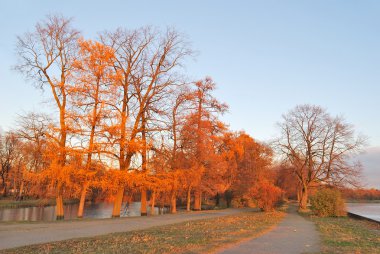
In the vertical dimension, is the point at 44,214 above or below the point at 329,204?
below

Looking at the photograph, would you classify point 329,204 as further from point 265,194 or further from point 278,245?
point 278,245

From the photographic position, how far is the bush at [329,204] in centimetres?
2730

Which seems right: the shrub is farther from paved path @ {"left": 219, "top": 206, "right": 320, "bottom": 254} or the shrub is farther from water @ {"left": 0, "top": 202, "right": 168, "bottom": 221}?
paved path @ {"left": 219, "top": 206, "right": 320, "bottom": 254}

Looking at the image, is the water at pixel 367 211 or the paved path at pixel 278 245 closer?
the paved path at pixel 278 245

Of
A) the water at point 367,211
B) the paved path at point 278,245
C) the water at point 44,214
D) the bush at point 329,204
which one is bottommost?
the water at point 44,214

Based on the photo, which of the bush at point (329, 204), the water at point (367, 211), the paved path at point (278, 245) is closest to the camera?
the paved path at point (278, 245)

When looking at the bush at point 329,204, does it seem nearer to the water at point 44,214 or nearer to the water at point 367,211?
the water at point 367,211

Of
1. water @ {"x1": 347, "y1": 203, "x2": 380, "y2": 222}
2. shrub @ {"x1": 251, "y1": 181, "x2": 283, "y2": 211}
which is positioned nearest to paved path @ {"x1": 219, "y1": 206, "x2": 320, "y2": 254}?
water @ {"x1": 347, "y1": 203, "x2": 380, "y2": 222}

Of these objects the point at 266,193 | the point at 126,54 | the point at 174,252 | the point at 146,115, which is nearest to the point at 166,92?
the point at 146,115

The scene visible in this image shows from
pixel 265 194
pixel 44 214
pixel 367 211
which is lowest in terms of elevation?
pixel 44 214

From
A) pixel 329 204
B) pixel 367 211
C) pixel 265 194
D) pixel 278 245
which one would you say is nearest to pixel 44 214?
pixel 265 194

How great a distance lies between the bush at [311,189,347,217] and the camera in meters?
27.3

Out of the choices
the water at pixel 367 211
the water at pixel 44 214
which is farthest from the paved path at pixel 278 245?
the water at pixel 367 211

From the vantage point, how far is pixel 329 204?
27.4 metres
